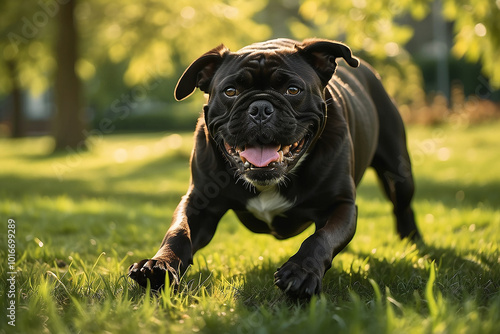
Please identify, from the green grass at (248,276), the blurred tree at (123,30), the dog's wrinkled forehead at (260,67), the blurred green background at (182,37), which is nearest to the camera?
the green grass at (248,276)

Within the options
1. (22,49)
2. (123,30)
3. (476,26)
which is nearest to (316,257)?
(476,26)

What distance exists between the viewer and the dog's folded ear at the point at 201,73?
3588 mm

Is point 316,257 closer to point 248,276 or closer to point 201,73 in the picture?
point 248,276

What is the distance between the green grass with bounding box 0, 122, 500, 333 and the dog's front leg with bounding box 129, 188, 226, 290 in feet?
0.31

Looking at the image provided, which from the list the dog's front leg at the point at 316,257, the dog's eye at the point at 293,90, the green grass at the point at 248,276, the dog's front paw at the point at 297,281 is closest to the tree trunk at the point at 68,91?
the green grass at the point at 248,276

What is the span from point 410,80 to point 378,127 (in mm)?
12680

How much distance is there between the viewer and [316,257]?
2.80 m

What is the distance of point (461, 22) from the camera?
7.58 meters

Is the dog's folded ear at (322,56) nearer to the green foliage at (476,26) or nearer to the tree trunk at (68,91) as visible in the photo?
the green foliage at (476,26)

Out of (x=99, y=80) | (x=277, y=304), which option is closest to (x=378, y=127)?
(x=277, y=304)

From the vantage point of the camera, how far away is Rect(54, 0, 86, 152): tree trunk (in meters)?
16.4

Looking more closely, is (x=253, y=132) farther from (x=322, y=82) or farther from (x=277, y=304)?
(x=277, y=304)

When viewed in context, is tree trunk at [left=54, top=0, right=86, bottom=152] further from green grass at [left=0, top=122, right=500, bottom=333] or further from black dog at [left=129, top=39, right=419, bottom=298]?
black dog at [left=129, top=39, right=419, bottom=298]

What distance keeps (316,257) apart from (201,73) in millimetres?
1530
